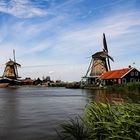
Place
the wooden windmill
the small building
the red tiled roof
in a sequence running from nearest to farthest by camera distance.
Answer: the small building, the red tiled roof, the wooden windmill

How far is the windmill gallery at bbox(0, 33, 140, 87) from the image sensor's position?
64.0 metres

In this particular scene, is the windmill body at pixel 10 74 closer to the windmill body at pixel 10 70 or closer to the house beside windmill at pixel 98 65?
the windmill body at pixel 10 70

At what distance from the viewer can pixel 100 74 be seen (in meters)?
78.1

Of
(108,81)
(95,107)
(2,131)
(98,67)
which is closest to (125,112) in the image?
(95,107)

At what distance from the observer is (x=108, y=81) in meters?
71.2

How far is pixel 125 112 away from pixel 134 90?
37.7 metres

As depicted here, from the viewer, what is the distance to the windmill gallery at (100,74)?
63969mm

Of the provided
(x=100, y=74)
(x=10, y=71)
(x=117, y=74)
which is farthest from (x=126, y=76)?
(x=10, y=71)

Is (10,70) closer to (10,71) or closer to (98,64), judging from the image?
(10,71)

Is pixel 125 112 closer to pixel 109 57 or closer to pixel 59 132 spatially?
pixel 59 132

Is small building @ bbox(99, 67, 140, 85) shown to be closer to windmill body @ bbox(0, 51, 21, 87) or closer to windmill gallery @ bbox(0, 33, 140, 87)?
windmill gallery @ bbox(0, 33, 140, 87)

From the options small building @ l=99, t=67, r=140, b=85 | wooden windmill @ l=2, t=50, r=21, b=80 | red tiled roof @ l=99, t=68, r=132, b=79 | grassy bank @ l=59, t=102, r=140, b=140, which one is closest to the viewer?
grassy bank @ l=59, t=102, r=140, b=140

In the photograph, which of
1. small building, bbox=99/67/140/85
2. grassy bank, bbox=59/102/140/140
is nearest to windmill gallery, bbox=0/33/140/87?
small building, bbox=99/67/140/85

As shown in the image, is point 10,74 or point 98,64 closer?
point 98,64
